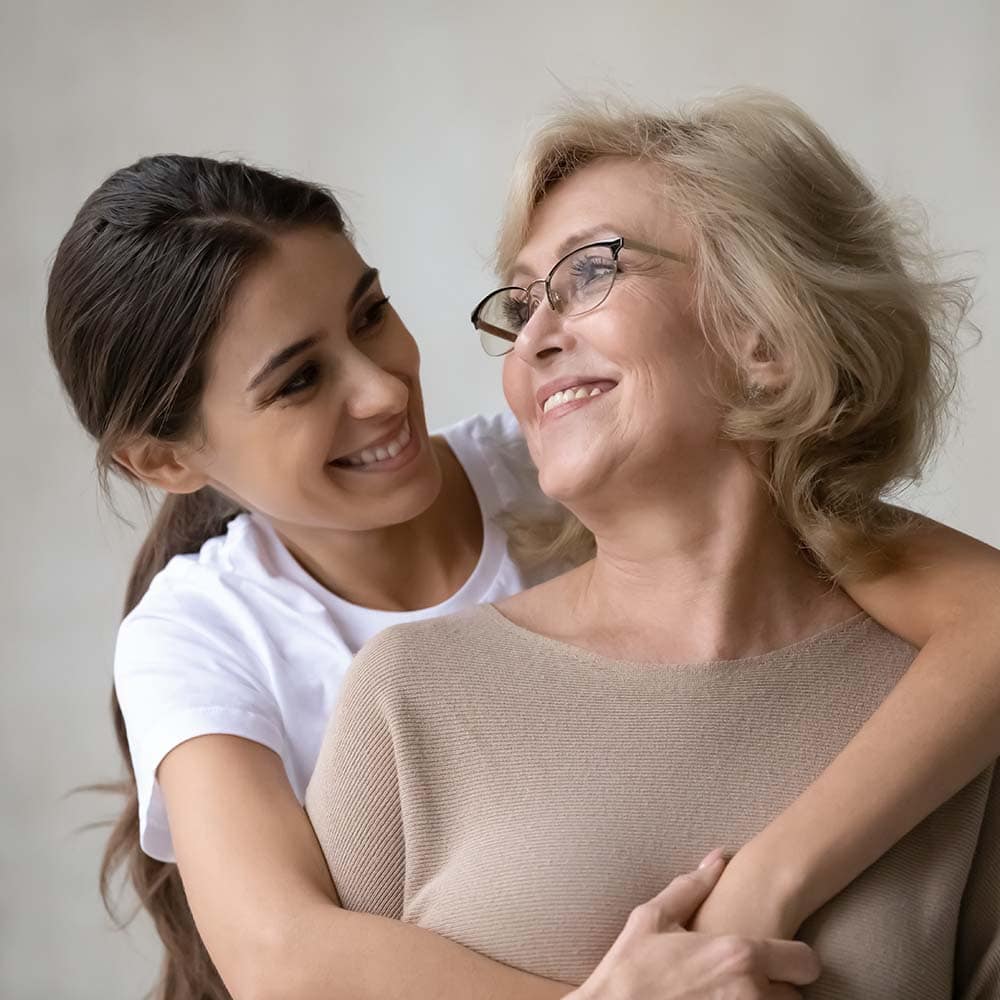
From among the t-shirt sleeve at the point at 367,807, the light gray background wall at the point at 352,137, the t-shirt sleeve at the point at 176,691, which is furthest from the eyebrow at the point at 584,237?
the light gray background wall at the point at 352,137

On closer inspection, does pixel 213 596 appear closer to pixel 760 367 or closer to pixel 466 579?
pixel 466 579

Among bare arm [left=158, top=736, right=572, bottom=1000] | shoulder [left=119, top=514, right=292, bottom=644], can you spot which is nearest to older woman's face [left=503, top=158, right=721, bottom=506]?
bare arm [left=158, top=736, right=572, bottom=1000]

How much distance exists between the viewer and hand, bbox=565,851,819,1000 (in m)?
1.45

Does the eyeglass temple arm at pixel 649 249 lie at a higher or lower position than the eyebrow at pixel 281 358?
higher

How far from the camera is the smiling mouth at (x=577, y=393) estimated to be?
168 centimetres

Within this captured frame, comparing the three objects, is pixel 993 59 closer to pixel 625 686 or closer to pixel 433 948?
pixel 625 686

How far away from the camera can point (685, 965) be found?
1462mm

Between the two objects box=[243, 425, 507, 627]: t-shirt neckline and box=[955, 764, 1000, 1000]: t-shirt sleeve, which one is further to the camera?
box=[243, 425, 507, 627]: t-shirt neckline

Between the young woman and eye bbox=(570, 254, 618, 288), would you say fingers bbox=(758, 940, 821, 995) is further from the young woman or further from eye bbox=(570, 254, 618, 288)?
eye bbox=(570, 254, 618, 288)

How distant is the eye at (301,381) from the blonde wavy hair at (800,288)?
0.32 meters

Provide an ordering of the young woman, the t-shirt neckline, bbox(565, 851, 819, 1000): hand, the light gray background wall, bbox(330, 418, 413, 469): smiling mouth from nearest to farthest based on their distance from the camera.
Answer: bbox(565, 851, 819, 1000): hand → the young woman → bbox(330, 418, 413, 469): smiling mouth → the t-shirt neckline → the light gray background wall

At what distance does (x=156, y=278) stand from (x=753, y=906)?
1.12 metres

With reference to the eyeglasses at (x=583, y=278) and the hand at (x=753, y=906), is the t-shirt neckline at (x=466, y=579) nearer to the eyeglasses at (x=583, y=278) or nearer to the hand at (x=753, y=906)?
the eyeglasses at (x=583, y=278)

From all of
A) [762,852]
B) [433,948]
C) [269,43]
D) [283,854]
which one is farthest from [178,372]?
[269,43]
